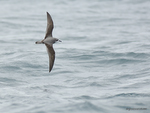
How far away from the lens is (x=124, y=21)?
2969cm

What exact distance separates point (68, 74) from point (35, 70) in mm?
1555

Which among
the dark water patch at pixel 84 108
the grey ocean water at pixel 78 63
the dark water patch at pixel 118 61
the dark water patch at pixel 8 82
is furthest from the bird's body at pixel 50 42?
the dark water patch at pixel 118 61

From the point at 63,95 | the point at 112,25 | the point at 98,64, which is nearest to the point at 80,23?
the point at 112,25

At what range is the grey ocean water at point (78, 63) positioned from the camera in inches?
455

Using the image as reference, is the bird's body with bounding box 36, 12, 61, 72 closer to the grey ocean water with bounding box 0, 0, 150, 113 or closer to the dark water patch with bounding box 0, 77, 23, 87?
the grey ocean water with bounding box 0, 0, 150, 113

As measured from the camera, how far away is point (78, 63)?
17312 millimetres

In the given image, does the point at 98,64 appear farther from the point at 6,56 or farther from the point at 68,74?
the point at 6,56

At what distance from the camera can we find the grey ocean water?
11562 mm

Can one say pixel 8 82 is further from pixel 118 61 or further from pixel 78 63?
pixel 118 61

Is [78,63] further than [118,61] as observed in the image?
No

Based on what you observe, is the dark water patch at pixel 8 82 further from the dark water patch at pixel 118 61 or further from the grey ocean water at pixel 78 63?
the dark water patch at pixel 118 61

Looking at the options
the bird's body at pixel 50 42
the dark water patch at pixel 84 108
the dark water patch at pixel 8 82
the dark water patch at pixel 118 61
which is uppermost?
the bird's body at pixel 50 42

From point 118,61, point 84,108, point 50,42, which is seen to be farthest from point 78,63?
point 84,108

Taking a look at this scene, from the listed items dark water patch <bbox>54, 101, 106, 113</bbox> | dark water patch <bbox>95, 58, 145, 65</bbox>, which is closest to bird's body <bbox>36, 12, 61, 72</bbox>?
dark water patch <bbox>54, 101, 106, 113</bbox>
